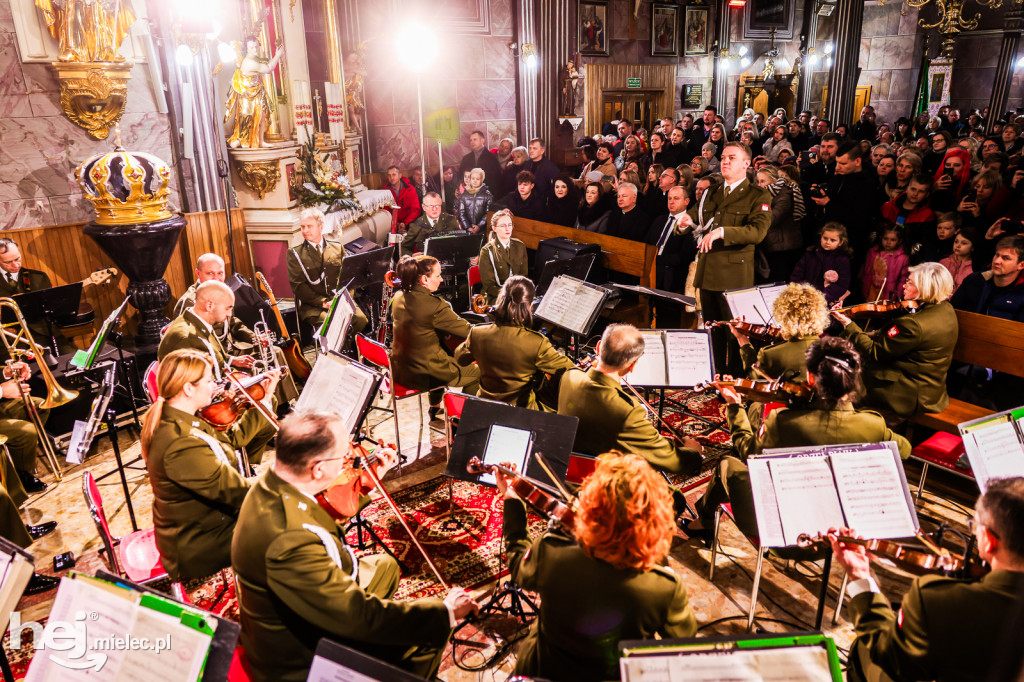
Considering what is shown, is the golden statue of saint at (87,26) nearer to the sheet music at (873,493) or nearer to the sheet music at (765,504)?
the sheet music at (765,504)

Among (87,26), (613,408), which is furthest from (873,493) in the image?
(87,26)

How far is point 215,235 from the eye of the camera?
257 inches

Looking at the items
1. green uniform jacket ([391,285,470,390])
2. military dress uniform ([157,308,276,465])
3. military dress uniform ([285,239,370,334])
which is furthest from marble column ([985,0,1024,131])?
military dress uniform ([157,308,276,465])

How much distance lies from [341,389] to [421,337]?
47.4 inches

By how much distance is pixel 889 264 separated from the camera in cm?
523

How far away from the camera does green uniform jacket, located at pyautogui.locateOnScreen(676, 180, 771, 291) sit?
4875 mm

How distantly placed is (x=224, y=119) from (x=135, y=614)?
6.07m

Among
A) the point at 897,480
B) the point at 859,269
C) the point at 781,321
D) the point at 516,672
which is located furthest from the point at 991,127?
the point at 516,672

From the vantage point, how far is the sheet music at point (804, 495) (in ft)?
7.77

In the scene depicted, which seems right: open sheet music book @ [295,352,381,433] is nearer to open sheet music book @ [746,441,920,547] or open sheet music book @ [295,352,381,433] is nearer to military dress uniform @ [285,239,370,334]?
open sheet music book @ [746,441,920,547]

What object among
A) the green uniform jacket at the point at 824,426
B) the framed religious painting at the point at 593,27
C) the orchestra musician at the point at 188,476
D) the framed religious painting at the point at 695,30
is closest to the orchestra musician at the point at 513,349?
the green uniform jacket at the point at 824,426

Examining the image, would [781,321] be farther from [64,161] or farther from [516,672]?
[64,161]

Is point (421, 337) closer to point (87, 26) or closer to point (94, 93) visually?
point (94, 93)

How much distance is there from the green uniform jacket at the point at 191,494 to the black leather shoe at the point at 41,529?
5.08 feet
